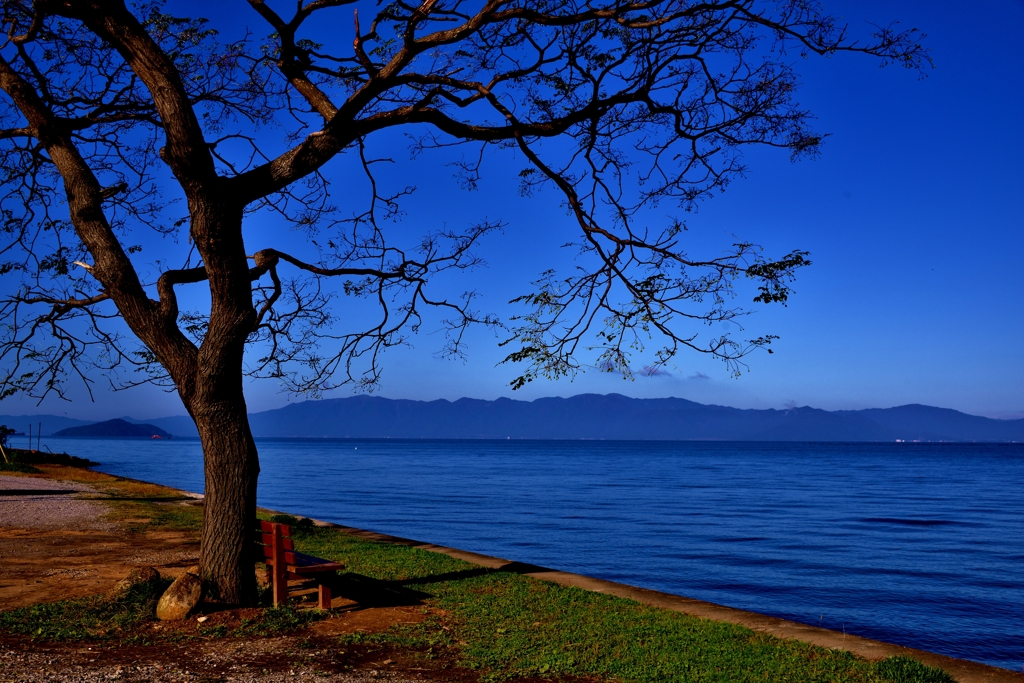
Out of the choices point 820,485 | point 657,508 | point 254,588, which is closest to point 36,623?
point 254,588

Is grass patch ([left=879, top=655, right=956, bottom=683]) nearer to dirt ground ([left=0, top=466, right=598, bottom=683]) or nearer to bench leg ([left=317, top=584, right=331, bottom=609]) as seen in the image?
dirt ground ([left=0, top=466, right=598, bottom=683])

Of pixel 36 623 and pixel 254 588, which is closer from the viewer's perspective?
pixel 36 623

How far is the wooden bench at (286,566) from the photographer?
7.21 meters

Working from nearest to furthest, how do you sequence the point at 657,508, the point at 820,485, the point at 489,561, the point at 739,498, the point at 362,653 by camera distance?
1. the point at 362,653
2. the point at 489,561
3. the point at 657,508
4. the point at 739,498
5. the point at 820,485

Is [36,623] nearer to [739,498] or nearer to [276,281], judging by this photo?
[276,281]

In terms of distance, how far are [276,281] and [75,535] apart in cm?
673

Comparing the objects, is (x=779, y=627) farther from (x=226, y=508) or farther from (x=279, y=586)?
(x=226, y=508)

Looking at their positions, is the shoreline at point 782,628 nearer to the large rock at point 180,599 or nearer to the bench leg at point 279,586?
the bench leg at point 279,586

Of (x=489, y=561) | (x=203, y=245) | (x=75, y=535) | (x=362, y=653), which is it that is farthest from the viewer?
(x=75, y=535)

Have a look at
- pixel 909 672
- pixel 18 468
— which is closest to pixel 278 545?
pixel 909 672

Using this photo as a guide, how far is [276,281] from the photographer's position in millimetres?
9211

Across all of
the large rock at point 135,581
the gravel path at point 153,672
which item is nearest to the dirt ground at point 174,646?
the gravel path at point 153,672

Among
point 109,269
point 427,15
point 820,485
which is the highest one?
point 427,15

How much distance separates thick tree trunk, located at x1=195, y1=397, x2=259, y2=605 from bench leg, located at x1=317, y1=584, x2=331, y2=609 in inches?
26.8
